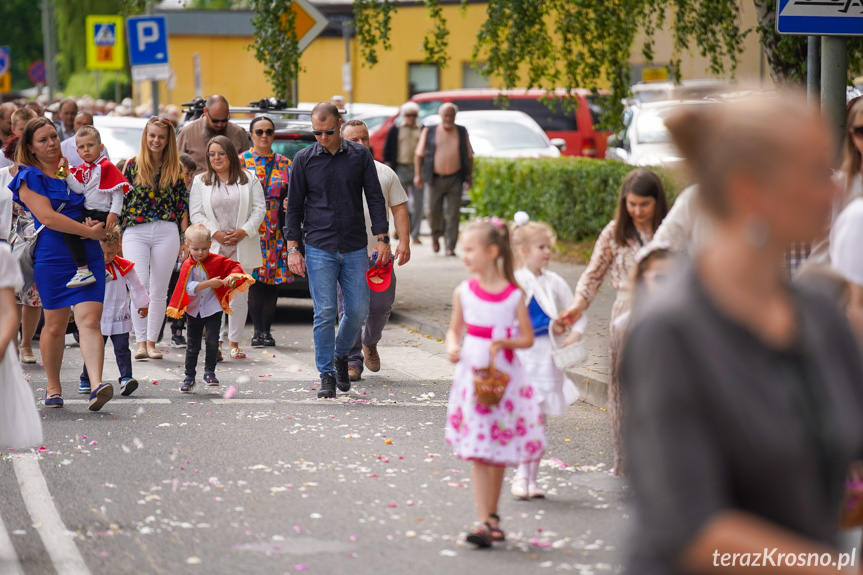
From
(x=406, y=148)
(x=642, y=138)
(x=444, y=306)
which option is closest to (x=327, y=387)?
(x=444, y=306)

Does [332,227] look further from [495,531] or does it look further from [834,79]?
[495,531]

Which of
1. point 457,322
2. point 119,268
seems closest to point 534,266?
point 457,322

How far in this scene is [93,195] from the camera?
8398 millimetres

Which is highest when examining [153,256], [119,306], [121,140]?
[121,140]

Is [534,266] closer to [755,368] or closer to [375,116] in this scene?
[755,368]

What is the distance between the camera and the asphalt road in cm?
502

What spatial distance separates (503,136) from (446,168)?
5.77 meters

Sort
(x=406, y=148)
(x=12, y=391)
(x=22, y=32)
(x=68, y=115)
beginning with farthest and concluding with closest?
(x=22, y=32), (x=406, y=148), (x=68, y=115), (x=12, y=391)

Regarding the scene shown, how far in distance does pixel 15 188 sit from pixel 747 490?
6.77m

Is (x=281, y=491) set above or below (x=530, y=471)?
below

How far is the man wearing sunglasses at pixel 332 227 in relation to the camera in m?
8.62

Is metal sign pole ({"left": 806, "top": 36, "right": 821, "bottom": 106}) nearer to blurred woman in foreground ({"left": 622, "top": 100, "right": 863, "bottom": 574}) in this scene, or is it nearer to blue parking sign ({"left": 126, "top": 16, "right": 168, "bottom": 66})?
blurred woman in foreground ({"left": 622, "top": 100, "right": 863, "bottom": 574})

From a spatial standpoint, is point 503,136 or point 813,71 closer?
point 813,71

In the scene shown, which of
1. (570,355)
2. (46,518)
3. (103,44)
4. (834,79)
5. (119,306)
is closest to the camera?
(46,518)
